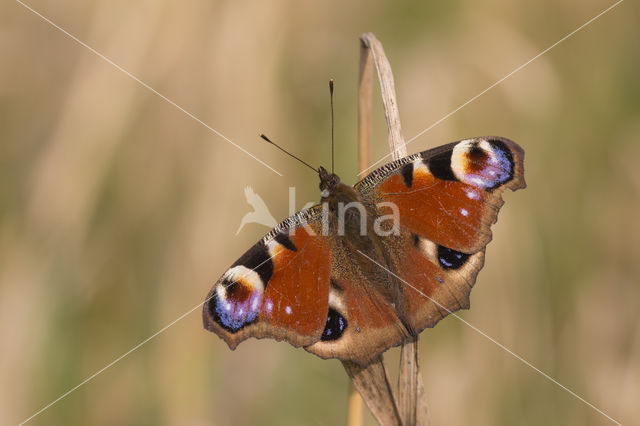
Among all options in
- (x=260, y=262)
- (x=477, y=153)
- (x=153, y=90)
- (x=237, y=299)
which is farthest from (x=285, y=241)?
(x=153, y=90)

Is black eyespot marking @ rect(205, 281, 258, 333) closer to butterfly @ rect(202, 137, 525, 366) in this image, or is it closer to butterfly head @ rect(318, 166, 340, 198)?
butterfly @ rect(202, 137, 525, 366)

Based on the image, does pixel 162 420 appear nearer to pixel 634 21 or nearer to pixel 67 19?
pixel 67 19

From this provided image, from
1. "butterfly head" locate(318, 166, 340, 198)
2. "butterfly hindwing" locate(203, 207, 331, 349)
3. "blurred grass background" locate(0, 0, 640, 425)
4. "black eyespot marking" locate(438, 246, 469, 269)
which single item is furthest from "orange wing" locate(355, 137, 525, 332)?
"blurred grass background" locate(0, 0, 640, 425)

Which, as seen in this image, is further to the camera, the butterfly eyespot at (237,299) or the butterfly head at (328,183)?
the butterfly head at (328,183)

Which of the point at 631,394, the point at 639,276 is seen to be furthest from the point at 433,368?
the point at 639,276

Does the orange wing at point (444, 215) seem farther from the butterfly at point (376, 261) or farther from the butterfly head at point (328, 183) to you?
the butterfly head at point (328, 183)

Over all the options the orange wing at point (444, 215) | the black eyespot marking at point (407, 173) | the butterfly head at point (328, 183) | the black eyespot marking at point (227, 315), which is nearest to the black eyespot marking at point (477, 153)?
the orange wing at point (444, 215)
